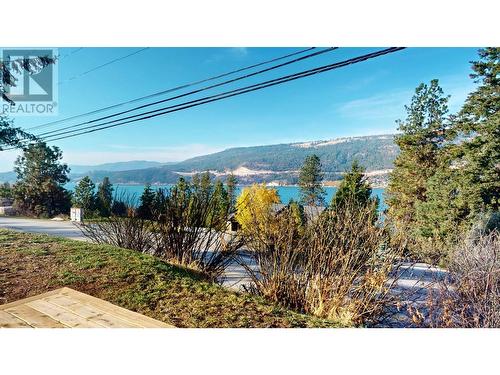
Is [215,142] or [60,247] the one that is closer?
[60,247]

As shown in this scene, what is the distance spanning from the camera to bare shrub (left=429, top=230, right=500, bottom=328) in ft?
6.10

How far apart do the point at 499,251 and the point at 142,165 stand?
3.81m

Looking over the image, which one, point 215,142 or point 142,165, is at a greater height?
point 215,142

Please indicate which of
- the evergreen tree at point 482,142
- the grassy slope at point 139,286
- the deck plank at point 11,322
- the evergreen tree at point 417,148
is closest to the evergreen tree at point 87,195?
the grassy slope at point 139,286

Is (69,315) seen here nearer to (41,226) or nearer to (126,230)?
(126,230)

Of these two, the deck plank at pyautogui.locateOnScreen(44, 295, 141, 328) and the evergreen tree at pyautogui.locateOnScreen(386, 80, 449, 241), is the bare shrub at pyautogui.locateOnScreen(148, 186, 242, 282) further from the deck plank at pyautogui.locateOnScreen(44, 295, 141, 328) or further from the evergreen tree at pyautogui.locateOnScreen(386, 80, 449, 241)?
the evergreen tree at pyautogui.locateOnScreen(386, 80, 449, 241)

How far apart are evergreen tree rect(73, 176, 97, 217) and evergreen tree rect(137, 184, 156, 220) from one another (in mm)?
1001

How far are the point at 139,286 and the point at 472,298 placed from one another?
2218 mm

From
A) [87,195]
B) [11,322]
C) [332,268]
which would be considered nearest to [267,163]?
[332,268]

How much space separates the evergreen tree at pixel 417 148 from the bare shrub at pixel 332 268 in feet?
16.3

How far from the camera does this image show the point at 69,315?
1.59m
